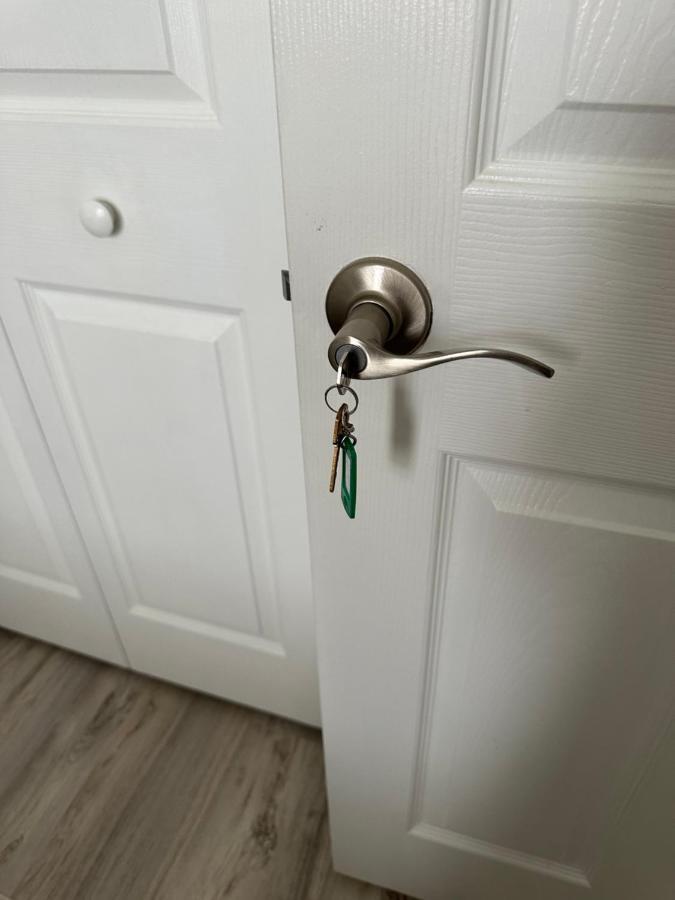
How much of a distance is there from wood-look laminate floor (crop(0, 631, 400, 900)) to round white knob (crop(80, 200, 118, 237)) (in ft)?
2.92

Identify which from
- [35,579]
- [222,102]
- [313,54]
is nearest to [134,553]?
[35,579]

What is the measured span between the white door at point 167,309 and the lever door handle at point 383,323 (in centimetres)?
23

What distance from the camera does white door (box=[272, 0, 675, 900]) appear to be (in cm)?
36

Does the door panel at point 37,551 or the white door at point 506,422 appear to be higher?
the white door at point 506,422

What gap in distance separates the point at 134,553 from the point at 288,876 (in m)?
0.55

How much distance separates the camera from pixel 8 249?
0.78 m

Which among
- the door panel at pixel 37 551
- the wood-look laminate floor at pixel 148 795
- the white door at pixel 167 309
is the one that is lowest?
the wood-look laminate floor at pixel 148 795

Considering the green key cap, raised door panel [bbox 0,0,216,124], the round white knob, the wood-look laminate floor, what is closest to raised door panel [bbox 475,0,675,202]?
the green key cap

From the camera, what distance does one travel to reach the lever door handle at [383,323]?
0.38m

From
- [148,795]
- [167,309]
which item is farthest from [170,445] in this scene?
[148,795]

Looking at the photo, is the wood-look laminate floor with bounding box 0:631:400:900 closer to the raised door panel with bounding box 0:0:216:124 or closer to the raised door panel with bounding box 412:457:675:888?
the raised door panel with bounding box 412:457:675:888

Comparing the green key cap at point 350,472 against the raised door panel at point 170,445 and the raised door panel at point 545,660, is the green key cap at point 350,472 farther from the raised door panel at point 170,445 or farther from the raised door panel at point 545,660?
the raised door panel at point 170,445

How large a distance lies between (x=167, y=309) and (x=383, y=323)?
417 millimetres

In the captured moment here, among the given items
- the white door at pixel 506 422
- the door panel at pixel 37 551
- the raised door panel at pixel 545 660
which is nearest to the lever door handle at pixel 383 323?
the white door at pixel 506 422
